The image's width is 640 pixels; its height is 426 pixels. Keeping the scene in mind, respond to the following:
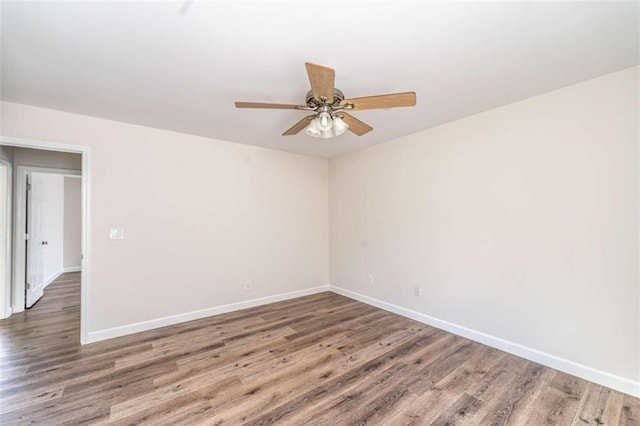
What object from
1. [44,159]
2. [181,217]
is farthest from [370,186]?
[44,159]

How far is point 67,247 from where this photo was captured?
6508mm

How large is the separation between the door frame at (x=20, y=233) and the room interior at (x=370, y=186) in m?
0.29

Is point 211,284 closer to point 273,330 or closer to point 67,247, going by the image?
point 273,330

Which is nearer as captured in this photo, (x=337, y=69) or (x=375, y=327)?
(x=337, y=69)

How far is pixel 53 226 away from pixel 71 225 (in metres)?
0.89

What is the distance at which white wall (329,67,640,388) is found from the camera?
208cm

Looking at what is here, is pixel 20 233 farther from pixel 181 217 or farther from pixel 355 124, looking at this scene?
pixel 355 124

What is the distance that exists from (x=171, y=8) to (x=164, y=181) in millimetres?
2363

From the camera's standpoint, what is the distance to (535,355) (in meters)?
2.46

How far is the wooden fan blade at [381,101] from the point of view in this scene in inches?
70.9

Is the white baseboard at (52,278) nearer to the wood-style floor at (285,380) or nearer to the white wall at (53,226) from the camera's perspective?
the white wall at (53,226)

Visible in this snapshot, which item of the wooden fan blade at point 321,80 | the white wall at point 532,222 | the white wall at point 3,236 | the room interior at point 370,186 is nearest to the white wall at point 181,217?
the room interior at point 370,186

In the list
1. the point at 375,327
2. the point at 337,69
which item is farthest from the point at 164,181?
the point at 375,327

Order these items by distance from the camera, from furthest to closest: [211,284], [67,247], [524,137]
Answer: [67,247]
[211,284]
[524,137]
